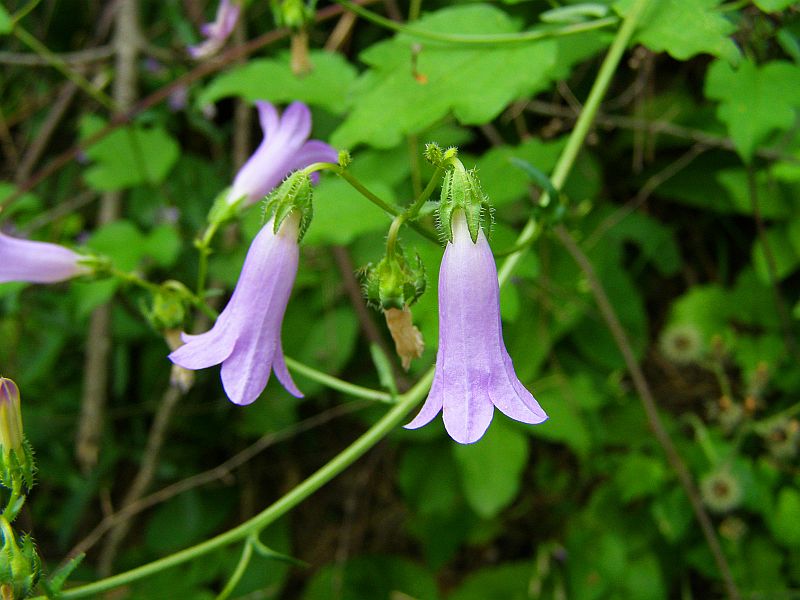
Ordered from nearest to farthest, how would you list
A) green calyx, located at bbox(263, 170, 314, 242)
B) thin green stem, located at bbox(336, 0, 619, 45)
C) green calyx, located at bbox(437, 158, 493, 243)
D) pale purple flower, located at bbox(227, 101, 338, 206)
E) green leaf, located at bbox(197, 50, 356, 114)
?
green calyx, located at bbox(437, 158, 493, 243) → green calyx, located at bbox(263, 170, 314, 242) → pale purple flower, located at bbox(227, 101, 338, 206) → thin green stem, located at bbox(336, 0, 619, 45) → green leaf, located at bbox(197, 50, 356, 114)

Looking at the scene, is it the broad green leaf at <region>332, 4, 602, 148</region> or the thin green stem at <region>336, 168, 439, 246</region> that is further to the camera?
the broad green leaf at <region>332, 4, 602, 148</region>

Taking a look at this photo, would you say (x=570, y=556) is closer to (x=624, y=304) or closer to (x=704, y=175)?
(x=624, y=304)

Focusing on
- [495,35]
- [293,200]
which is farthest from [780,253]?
[293,200]

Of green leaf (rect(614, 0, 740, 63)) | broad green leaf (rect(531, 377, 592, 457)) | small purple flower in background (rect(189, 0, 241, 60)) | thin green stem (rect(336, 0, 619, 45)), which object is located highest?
green leaf (rect(614, 0, 740, 63))

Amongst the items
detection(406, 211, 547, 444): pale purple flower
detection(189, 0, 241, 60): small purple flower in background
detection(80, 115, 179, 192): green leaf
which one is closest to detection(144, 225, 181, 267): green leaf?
detection(80, 115, 179, 192): green leaf

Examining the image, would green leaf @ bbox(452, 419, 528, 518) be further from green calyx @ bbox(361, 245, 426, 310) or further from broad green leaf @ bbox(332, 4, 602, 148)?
green calyx @ bbox(361, 245, 426, 310)

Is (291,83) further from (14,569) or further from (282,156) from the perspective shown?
(14,569)
